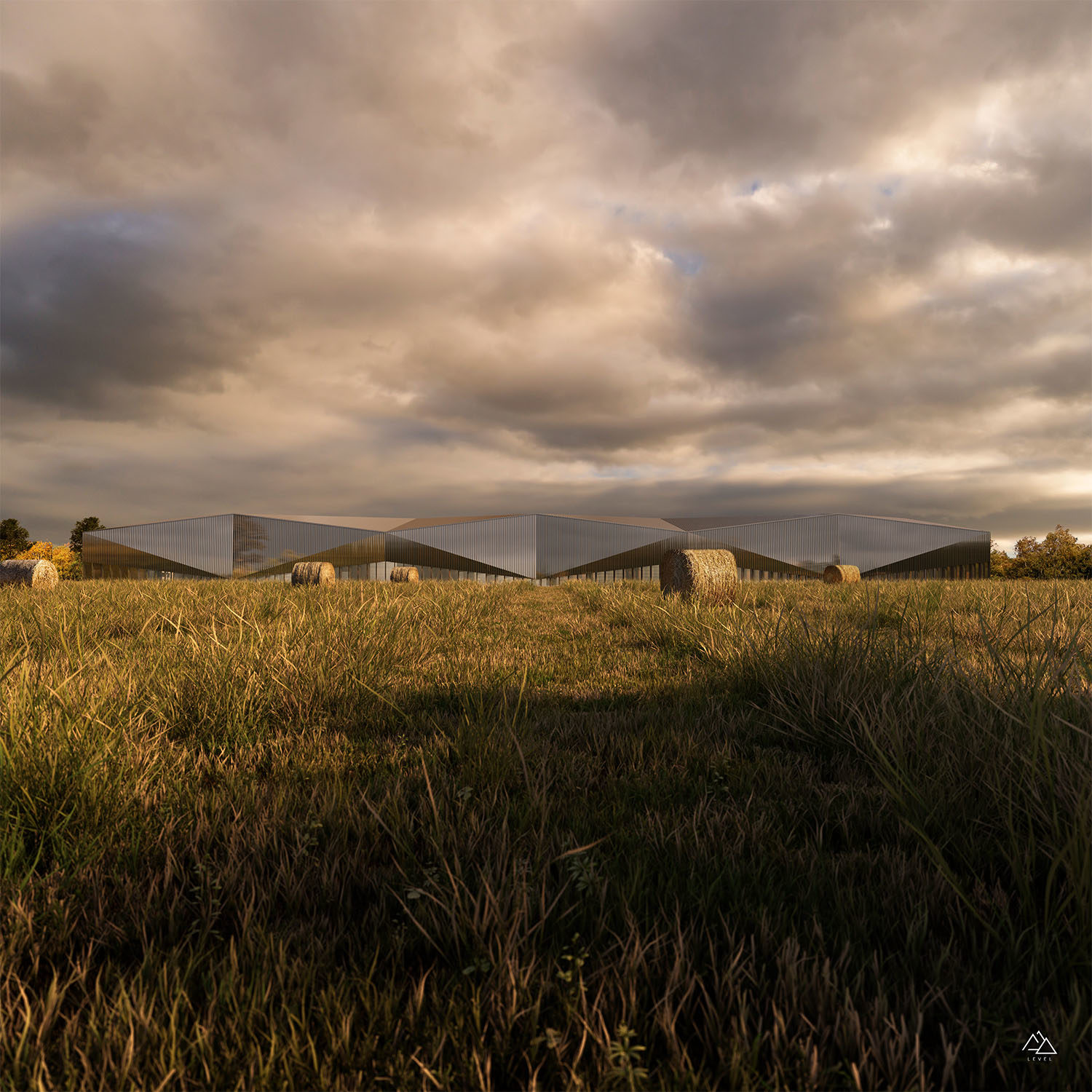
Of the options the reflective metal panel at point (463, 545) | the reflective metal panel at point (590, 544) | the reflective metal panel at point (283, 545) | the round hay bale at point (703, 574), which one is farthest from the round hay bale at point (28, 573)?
the reflective metal panel at point (283, 545)

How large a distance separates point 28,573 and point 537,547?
24120 millimetres

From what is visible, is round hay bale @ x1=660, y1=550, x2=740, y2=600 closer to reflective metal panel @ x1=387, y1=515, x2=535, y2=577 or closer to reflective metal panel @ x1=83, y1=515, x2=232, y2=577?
reflective metal panel @ x1=387, y1=515, x2=535, y2=577

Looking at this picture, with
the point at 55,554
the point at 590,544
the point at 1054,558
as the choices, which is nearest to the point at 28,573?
the point at 590,544

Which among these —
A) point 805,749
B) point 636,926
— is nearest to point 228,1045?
point 636,926

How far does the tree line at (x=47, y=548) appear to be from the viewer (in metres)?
51.6

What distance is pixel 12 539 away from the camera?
192ft

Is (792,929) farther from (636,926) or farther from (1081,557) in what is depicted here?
(1081,557)

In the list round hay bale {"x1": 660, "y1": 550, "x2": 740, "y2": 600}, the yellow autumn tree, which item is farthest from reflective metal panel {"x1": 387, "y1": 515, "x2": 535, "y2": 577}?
the yellow autumn tree

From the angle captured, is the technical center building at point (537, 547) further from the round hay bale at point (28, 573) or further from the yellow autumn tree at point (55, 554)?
the round hay bale at point (28, 573)

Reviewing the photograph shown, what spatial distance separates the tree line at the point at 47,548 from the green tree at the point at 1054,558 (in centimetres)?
7486

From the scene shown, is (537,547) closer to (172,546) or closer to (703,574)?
(703,574)

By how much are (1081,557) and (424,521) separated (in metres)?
51.9

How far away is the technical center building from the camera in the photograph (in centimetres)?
3641

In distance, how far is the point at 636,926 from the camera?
4.23 feet
